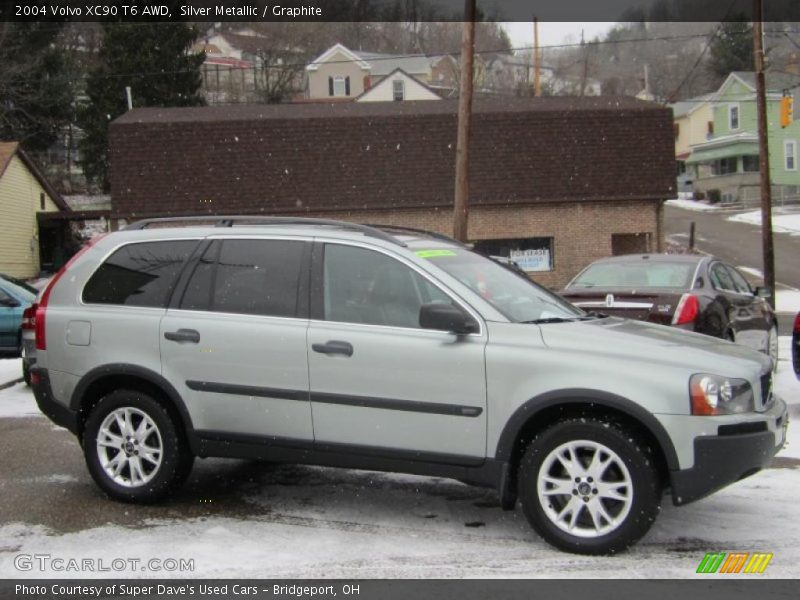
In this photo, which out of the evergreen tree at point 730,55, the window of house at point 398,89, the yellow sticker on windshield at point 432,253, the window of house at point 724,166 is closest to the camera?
the yellow sticker on windshield at point 432,253

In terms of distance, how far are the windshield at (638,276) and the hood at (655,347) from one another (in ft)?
14.5

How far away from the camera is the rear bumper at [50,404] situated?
21.1 ft

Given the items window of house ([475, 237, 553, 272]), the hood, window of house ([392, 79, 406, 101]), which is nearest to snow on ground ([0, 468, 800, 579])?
the hood

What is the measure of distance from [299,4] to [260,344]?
2690cm

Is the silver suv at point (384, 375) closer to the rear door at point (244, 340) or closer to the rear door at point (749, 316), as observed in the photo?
the rear door at point (244, 340)

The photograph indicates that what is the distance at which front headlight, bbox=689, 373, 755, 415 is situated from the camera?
16.5ft

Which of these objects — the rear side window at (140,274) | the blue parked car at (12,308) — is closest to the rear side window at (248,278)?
the rear side window at (140,274)

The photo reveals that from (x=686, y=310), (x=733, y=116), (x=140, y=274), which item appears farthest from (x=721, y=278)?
(x=733, y=116)

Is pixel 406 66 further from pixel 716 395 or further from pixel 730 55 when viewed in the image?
pixel 716 395

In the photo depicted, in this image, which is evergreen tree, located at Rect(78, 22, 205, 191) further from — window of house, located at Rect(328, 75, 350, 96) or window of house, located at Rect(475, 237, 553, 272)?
window of house, located at Rect(475, 237, 553, 272)

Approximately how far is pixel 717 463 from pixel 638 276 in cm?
566

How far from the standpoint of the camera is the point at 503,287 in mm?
6098

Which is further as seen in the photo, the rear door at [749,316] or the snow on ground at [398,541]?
the rear door at [749,316]
